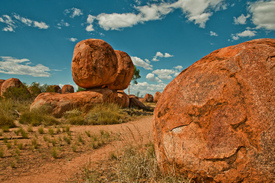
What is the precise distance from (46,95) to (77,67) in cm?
226

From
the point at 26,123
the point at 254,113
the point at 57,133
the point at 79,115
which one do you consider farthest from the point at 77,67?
the point at 254,113

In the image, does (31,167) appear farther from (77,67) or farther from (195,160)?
(77,67)

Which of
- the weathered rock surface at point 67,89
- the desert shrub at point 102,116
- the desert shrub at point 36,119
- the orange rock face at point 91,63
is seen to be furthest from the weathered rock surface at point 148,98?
the desert shrub at point 36,119

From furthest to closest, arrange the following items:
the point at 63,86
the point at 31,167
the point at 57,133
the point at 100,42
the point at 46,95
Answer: the point at 63,86 → the point at 100,42 → the point at 46,95 → the point at 57,133 → the point at 31,167

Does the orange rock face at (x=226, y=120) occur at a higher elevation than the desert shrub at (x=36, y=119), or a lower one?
higher

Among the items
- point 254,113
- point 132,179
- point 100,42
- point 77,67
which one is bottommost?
point 132,179

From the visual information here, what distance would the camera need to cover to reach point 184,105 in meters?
2.15

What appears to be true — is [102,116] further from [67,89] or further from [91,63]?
[67,89]

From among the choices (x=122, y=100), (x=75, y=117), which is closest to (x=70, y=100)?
(x=75, y=117)

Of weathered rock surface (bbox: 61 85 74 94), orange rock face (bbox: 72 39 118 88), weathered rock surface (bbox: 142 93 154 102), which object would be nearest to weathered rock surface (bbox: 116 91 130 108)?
orange rock face (bbox: 72 39 118 88)

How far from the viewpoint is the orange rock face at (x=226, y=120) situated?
5.54 feet

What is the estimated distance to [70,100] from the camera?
30.0 feet

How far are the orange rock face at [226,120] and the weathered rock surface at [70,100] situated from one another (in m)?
7.70

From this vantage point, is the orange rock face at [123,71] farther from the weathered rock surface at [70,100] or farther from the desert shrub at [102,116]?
the desert shrub at [102,116]
